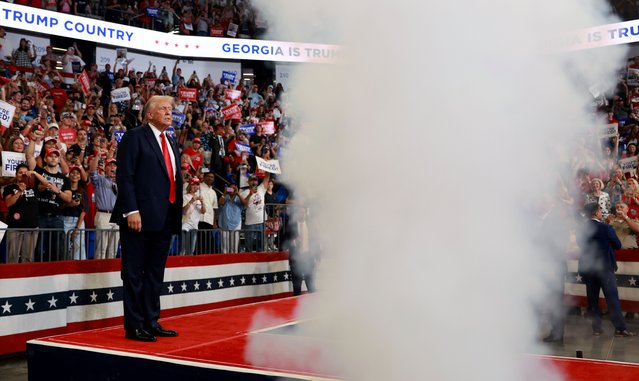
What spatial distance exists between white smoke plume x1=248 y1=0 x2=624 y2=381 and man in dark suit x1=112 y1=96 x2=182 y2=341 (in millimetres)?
2177

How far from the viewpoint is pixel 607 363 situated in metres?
4.25

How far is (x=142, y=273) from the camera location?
520cm

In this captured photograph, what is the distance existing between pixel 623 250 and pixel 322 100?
7411mm

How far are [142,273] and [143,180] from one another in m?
0.74

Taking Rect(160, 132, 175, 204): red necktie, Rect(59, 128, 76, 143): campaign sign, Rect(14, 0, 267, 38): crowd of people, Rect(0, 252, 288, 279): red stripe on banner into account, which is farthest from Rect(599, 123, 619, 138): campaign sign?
Rect(14, 0, 267, 38): crowd of people

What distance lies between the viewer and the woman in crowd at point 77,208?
7.52m

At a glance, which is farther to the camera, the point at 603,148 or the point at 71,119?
the point at 603,148

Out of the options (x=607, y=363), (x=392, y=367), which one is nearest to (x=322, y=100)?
(x=392, y=367)

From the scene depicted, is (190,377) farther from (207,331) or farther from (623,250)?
(623,250)

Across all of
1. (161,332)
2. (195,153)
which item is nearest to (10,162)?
(161,332)

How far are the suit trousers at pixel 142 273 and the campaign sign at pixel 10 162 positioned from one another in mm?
3709

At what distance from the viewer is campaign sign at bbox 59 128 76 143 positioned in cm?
1048

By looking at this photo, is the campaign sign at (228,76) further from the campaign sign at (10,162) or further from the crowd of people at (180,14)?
the campaign sign at (10,162)

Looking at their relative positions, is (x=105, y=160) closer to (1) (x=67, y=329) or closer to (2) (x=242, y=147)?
(1) (x=67, y=329)
